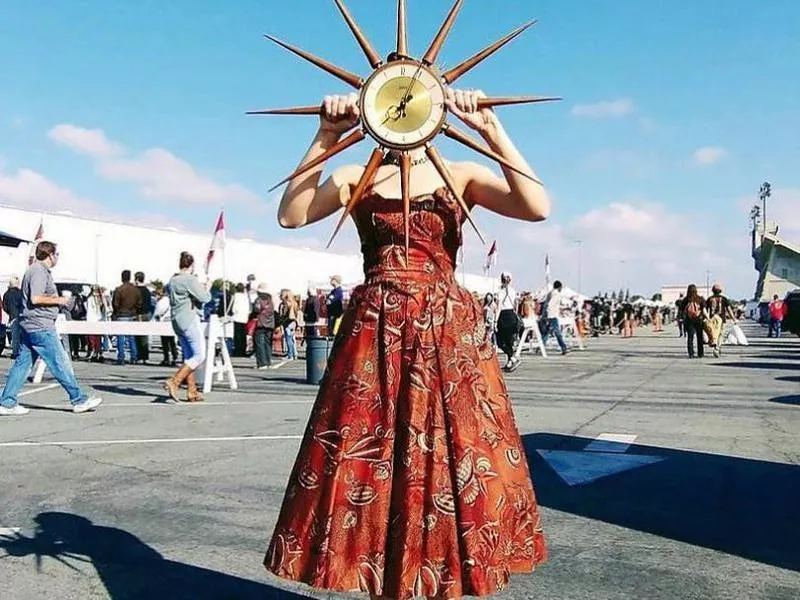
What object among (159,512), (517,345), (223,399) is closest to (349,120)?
(159,512)

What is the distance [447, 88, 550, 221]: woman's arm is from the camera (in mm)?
2791

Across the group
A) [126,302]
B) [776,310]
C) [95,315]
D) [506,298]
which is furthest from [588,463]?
[776,310]

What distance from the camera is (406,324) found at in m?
2.85

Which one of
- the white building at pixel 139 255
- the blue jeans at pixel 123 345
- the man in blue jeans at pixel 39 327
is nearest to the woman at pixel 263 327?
the blue jeans at pixel 123 345

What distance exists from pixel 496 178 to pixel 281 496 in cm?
327

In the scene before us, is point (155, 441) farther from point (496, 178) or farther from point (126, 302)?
point (126, 302)

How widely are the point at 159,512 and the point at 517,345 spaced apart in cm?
1307

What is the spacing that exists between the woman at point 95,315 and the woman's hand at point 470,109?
1877 cm

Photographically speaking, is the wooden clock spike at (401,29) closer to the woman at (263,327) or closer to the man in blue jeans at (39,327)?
the man in blue jeans at (39,327)

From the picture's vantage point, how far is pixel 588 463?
6672mm

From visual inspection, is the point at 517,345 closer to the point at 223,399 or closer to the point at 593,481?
the point at 223,399

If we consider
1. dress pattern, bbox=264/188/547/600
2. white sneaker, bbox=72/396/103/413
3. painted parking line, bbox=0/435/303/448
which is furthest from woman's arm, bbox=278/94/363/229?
white sneaker, bbox=72/396/103/413

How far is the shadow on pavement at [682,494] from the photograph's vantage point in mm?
4637

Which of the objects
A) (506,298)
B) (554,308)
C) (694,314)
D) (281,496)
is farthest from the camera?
(554,308)
